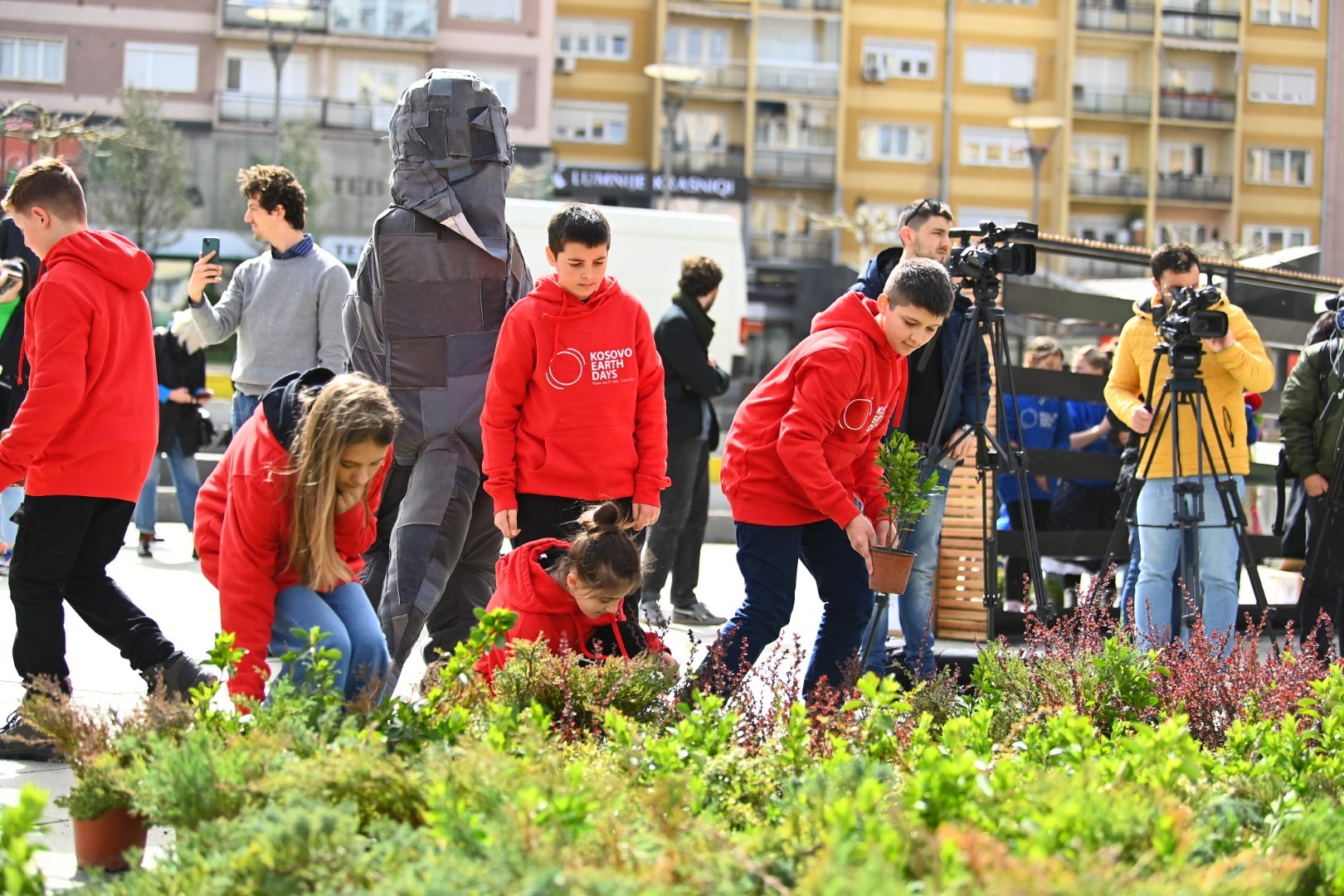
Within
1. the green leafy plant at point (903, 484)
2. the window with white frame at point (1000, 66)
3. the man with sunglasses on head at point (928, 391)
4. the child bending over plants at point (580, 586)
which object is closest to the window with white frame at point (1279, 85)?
the window with white frame at point (1000, 66)

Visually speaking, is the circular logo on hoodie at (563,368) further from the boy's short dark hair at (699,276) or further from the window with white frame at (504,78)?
the window with white frame at (504,78)

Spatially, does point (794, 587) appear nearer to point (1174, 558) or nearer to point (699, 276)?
point (1174, 558)

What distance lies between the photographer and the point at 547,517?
16.4 ft

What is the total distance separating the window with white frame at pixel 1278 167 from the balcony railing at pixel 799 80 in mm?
14142

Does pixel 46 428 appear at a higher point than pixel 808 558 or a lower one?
higher

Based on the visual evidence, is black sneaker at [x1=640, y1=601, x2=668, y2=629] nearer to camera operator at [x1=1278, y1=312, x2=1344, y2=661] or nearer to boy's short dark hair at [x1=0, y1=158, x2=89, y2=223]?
camera operator at [x1=1278, y1=312, x2=1344, y2=661]

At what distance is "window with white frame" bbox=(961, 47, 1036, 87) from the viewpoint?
48156 millimetres

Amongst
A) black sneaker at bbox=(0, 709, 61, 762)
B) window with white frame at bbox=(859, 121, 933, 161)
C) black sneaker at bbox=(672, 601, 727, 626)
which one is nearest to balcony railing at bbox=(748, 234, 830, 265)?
window with white frame at bbox=(859, 121, 933, 161)

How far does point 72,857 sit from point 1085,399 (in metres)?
6.06

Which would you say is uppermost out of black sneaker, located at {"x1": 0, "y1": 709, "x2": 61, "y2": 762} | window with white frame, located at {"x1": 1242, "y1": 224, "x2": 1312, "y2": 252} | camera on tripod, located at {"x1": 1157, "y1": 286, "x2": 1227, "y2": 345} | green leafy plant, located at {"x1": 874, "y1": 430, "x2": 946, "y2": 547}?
window with white frame, located at {"x1": 1242, "y1": 224, "x2": 1312, "y2": 252}

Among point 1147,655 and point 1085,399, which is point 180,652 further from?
point 1085,399

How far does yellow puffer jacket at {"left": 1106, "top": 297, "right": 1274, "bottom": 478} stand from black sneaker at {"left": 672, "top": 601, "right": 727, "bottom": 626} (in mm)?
2404

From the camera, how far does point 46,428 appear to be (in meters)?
4.59

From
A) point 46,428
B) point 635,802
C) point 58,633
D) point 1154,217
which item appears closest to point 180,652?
point 58,633
